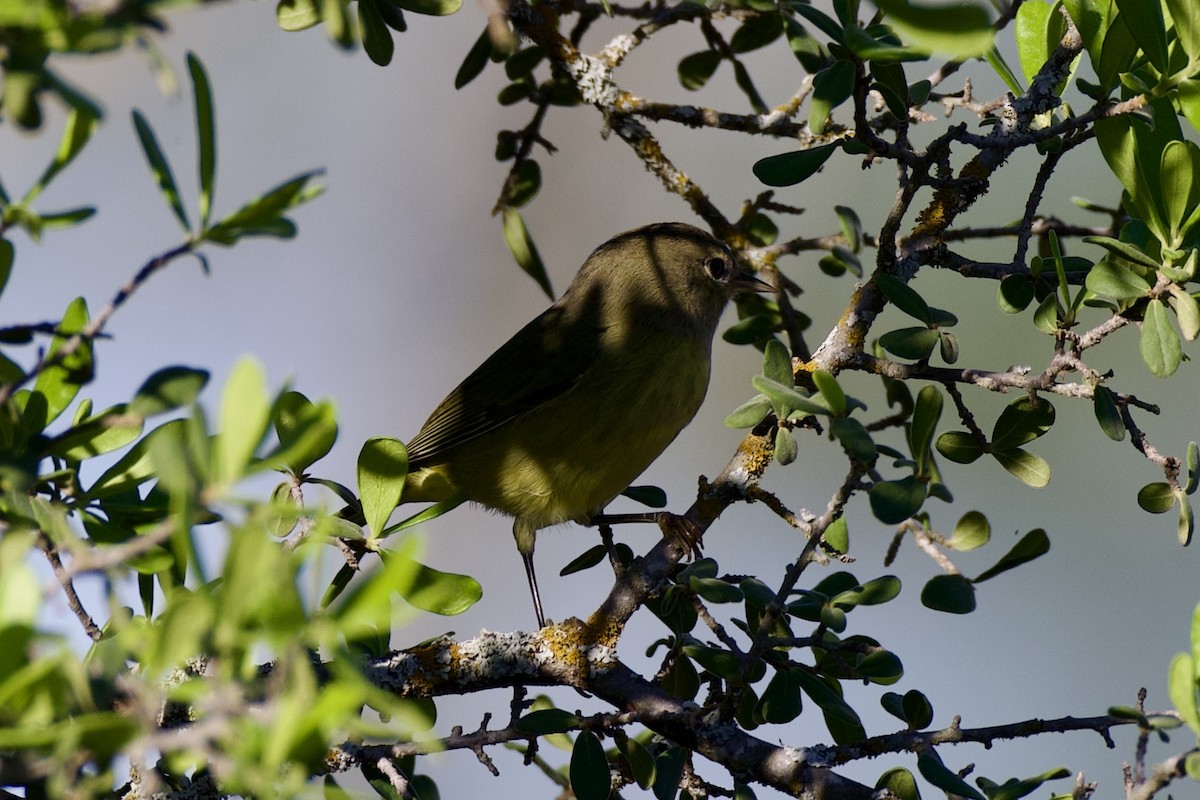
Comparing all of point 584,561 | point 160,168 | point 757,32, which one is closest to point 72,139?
point 160,168

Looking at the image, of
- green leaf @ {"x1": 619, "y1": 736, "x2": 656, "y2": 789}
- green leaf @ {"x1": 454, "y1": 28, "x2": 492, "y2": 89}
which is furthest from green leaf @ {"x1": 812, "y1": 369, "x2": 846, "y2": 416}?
green leaf @ {"x1": 454, "y1": 28, "x2": 492, "y2": 89}

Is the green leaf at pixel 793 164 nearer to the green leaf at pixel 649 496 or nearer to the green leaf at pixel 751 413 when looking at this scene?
the green leaf at pixel 751 413

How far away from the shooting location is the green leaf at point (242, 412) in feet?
3.51

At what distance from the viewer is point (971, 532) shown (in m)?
2.59

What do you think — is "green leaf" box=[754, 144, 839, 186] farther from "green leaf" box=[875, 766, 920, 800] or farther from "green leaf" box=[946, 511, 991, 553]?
"green leaf" box=[875, 766, 920, 800]

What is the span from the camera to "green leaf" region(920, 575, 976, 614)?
2.23 m

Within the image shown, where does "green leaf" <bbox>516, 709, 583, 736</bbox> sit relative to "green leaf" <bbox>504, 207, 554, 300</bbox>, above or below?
below

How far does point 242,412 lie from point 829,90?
1568mm

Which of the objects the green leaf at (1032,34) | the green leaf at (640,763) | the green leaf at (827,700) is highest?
the green leaf at (1032,34)

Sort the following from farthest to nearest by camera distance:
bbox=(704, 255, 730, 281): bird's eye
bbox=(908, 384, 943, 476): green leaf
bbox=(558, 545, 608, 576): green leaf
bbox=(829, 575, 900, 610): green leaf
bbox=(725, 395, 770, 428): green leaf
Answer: bbox=(704, 255, 730, 281): bird's eye → bbox=(558, 545, 608, 576): green leaf → bbox=(725, 395, 770, 428): green leaf → bbox=(829, 575, 900, 610): green leaf → bbox=(908, 384, 943, 476): green leaf

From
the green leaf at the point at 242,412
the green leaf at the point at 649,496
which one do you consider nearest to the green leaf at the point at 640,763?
the green leaf at the point at 649,496

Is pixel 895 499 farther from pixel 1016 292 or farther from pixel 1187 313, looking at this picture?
pixel 1016 292

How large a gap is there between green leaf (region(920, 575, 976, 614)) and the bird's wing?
2.42 metres

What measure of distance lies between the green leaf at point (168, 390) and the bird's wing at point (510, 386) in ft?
10.0
